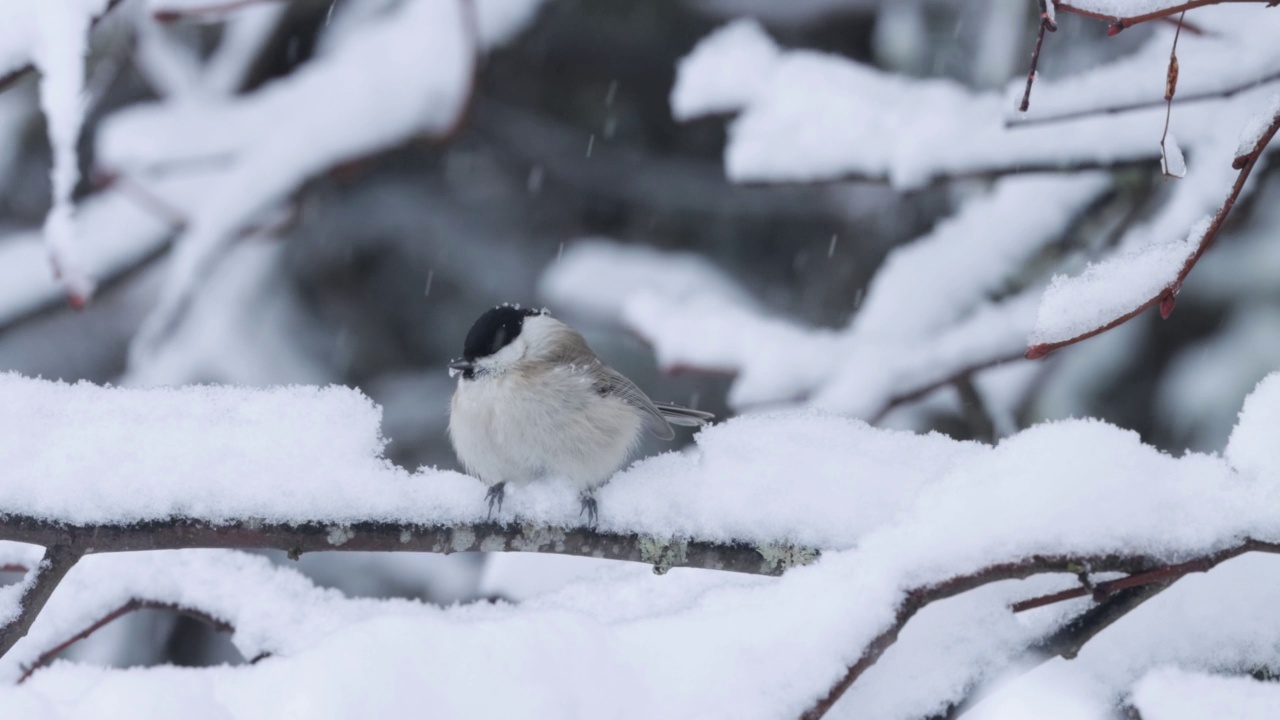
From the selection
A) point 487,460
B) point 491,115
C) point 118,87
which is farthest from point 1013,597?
point 118,87

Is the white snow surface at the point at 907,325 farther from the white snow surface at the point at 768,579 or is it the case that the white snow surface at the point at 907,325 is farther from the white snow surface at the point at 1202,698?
the white snow surface at the point at 1202,698

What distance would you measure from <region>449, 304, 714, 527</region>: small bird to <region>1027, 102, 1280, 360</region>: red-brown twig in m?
1.31

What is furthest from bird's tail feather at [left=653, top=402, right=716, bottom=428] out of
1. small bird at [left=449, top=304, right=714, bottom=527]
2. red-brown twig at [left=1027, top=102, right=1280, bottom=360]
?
red-brown twig at [left=1027, top=102, right=1280, bottom=360]

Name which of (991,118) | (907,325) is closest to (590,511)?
(907,325)

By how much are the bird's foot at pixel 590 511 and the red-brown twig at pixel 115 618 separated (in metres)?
0.56

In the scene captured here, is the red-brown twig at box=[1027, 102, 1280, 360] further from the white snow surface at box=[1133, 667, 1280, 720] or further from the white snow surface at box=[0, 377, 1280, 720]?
the white snow surface at box=[1133, 667, 1280, 720]

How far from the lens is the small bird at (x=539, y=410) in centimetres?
242

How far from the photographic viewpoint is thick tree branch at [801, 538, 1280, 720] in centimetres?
105

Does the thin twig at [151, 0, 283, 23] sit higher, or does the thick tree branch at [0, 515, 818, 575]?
the thin twig at [151, 0, 283, 23]

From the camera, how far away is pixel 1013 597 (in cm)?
119

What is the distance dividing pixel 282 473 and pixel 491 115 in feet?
12.5

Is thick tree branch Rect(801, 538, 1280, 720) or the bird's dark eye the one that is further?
the bird's dark eye

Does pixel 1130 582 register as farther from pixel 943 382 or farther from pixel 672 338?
pixel 672 338

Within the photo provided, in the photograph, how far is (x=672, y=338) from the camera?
2834 millimetres
